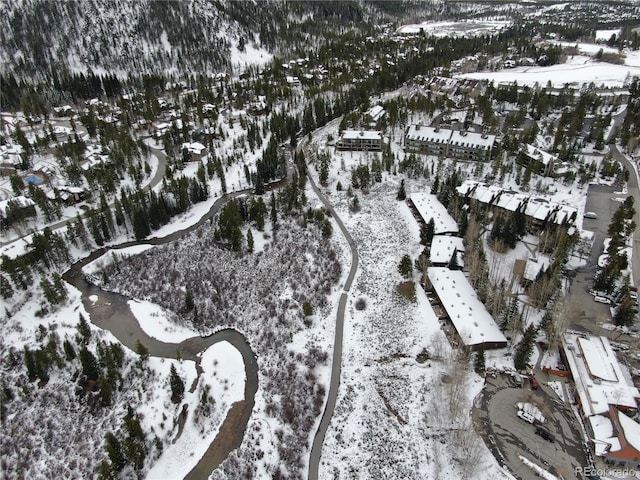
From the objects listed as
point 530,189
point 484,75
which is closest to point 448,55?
point 484,75

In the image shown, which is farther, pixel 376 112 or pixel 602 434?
pixel 376 112

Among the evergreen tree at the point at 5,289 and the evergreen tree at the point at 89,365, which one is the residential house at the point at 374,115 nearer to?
the evergreen tree at the point at 5,289

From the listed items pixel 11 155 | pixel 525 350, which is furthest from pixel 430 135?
pixel 11 155

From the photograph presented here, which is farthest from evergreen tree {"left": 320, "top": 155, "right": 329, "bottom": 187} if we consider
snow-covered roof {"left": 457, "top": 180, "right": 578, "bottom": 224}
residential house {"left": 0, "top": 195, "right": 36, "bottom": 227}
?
residential house {"left": 0, "top": 195, "right": 36, "bottom": 227}

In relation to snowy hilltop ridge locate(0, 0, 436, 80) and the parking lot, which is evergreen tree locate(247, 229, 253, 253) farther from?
snowy hilltop ridge locate(0, 0, 436, 80)

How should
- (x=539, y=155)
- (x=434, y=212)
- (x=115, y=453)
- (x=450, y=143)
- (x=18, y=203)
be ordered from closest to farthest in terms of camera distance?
(x=115, y=453), (x=434, y=212), (x=18, y=203), (x=539, y=155), (x=450, y=143)

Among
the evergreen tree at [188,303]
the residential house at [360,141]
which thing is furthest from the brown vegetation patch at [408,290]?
the residential house at [360,141]

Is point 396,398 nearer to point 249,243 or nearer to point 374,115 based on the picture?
point 249,243
